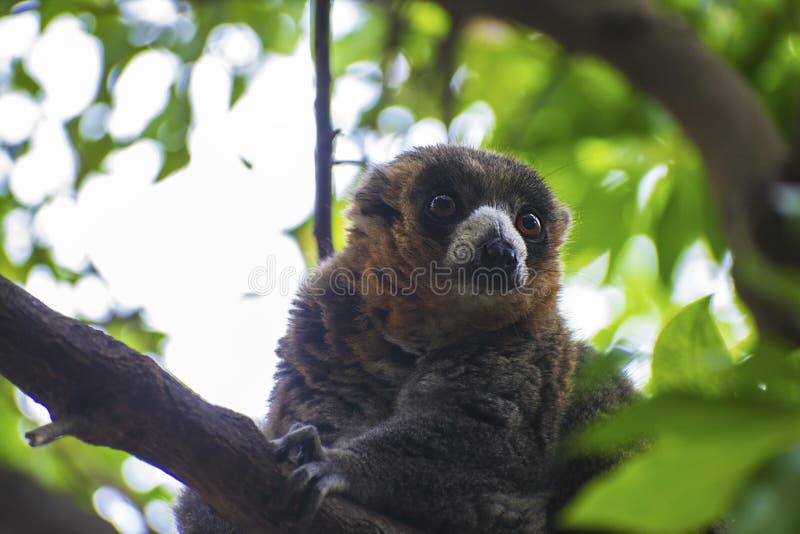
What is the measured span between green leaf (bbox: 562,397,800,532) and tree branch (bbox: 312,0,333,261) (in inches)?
145

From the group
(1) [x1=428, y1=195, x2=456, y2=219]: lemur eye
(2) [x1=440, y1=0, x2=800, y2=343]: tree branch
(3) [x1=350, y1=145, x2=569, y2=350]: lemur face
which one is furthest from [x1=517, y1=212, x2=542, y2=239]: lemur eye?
(2) [x1=440, y1=0, x2=800, y2=343]: tree branch

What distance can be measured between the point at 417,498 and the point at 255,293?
6.25 ft

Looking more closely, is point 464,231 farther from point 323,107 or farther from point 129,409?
point 129,409

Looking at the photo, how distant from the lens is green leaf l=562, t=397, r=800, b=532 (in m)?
1.45

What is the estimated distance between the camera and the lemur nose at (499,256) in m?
4.93

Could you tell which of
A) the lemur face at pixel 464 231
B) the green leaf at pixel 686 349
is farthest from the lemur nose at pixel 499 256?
the green leaf at pixel 686 349

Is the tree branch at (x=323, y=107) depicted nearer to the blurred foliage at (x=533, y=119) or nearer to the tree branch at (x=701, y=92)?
the blurred foliage at (x=533, y=119)

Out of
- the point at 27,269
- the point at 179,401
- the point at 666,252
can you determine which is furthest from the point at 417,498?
the point at 27,269

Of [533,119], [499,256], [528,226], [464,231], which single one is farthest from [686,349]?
[533,119]

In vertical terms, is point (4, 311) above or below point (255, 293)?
below

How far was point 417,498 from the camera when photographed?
3969 millimetres

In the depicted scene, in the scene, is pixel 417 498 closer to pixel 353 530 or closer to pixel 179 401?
pixel 353 530

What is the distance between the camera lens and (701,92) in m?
3.83

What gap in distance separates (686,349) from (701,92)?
6.28 feet
